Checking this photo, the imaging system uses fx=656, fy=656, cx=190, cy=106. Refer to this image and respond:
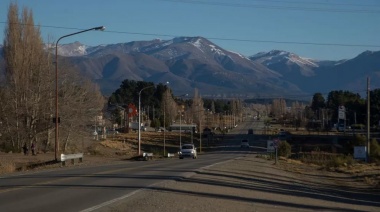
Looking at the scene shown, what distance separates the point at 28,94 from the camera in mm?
59281

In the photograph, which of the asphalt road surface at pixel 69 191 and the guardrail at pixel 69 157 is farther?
the guardrail at pixel 69 157

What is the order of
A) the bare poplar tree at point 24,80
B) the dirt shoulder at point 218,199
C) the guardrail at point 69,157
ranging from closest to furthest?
1. the dirt shoulder at point 218,199
2. the guardrail at point 69,157
3. the bare poplar tree at point 24,80

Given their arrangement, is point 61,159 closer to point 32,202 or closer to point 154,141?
point 32,202

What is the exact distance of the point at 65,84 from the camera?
63.2 meters

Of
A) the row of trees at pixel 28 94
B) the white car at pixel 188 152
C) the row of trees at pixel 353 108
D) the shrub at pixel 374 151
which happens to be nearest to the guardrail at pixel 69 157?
the row of trees at pixel 28 94

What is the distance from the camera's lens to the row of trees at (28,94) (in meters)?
58.8

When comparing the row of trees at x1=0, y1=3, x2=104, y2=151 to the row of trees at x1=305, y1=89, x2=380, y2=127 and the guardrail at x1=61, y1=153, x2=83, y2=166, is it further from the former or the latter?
the row of trees at x1=305, y1=89, x2=380, y2=127

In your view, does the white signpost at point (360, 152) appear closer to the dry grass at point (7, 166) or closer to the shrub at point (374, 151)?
the shrub at point (374, 151)

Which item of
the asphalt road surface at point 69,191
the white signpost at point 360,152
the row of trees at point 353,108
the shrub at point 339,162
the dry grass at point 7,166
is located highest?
the row of trees at point 353,108

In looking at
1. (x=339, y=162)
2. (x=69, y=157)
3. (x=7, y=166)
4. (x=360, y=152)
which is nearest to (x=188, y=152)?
(x=339, y=162)

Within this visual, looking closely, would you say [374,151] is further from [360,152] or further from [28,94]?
[28,94]

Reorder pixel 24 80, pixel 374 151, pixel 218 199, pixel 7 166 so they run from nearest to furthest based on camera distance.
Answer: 1. pixel 218 199
2. pixel 7 166
3. pixel 24 80
4. pixel 374 151

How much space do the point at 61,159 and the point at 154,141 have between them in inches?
2512

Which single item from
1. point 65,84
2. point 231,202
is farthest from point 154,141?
point 231,202
